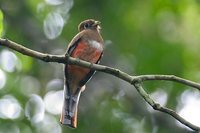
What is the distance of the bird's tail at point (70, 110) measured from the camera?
5.77 meters

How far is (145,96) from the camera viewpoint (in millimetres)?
4984

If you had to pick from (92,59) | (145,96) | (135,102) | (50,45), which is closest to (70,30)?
(50,45)

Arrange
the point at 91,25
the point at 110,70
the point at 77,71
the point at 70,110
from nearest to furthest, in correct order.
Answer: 1. the point at 110,70
2. the point at 70,110
3. the point at 77,71
4. the point at 91,25

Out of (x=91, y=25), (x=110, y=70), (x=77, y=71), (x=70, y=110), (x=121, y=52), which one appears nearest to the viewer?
(x=110, y=70)

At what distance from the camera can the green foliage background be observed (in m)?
9.63

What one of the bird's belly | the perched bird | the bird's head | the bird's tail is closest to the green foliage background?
the bird's head

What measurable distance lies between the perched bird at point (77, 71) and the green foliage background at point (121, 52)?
2.85 metres

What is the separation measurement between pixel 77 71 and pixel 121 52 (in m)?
4.49

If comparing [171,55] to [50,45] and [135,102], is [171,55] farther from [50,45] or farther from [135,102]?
[50,45]

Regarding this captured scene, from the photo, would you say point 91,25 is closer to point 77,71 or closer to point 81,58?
point 81,58

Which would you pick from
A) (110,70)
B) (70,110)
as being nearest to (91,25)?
(70,110)

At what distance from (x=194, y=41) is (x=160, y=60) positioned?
617 mm

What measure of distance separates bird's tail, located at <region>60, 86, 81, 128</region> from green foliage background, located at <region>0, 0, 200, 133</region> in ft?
11.2

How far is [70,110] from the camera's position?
597 cm
